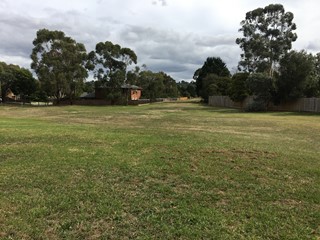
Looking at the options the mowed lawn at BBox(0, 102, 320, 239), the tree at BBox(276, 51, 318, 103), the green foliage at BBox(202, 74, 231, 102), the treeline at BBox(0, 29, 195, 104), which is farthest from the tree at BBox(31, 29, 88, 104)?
the mowed lawn at BBox(0, 102, 320, 239)

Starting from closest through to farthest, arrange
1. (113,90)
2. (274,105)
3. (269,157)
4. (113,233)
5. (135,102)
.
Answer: (113,233)
(269,157)
(274,105)
(113,90)
(135,102)

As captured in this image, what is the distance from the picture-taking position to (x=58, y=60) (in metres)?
55.6

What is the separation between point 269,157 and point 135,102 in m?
55.5

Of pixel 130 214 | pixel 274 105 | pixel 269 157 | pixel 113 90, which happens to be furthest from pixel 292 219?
pixel 113 90

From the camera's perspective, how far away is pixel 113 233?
419 centimetres

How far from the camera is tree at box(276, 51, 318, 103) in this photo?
122 ft

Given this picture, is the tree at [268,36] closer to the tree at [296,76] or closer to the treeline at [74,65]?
the tree at [296,76]

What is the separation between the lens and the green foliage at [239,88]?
156 feet

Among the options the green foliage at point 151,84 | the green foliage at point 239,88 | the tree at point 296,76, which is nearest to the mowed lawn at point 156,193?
the tree at point 296,76

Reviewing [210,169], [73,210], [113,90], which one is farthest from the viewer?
[113,90]

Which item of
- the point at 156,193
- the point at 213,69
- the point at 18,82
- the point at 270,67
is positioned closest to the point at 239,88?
the point at 270,67

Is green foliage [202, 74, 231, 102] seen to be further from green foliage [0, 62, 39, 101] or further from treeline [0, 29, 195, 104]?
green foliage [0, 62, 39, 101]

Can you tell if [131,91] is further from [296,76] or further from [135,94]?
[296,76]

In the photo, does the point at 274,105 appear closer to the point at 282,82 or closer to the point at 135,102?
the point at 282,82
